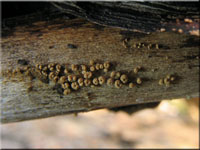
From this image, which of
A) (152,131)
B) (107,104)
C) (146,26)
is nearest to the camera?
(146,26)

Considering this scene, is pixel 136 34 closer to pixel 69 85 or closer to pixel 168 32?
pixel 168 32

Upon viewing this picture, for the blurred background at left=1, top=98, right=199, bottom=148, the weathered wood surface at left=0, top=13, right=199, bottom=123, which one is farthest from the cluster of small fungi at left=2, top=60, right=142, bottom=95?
the blurred background at left=1, top=98, right=199, bottom=148

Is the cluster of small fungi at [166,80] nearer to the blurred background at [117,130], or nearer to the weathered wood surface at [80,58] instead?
the weathered wood surface at [80,58]

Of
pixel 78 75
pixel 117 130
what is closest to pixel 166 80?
pixel 78 75

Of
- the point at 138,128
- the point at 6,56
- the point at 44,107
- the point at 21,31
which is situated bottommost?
the point at 138,128

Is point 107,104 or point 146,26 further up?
point 146,26

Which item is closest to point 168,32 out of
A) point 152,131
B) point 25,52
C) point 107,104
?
point 107,104
